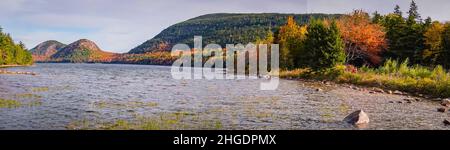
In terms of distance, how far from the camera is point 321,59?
51.7 meters

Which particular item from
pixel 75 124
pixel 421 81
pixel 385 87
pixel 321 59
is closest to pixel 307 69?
pixel 321 59

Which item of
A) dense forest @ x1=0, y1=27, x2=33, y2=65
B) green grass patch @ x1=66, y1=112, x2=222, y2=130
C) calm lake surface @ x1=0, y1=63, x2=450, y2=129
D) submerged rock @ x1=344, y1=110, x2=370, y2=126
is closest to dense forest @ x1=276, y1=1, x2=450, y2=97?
calm lake surface @ x1=0, y1=63, x2=450, y2=129

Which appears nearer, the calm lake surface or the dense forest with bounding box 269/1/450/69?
the calm lake surface

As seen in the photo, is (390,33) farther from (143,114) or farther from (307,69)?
(143,114)

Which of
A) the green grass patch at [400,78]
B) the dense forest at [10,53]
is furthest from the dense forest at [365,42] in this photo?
the dense forest at [10,53]

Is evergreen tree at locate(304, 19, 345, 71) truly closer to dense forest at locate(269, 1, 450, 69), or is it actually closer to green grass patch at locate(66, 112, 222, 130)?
dense forest at locate(269, 1, 450, 69)

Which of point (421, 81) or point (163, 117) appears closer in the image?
point (163, 117)

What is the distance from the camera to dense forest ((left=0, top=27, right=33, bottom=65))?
391 feet

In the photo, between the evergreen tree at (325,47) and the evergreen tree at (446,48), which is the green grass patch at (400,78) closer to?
the evergreen tree at (325,47)

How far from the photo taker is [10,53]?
128000mm

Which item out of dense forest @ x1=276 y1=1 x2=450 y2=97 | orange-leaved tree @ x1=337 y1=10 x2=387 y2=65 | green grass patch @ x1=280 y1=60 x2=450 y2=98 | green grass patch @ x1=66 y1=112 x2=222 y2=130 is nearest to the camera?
green grass patch @ x1=66 y1=112 x2=222 y2=130

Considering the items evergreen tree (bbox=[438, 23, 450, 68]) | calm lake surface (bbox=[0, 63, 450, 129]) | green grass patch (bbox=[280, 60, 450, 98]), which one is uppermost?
evergreen tree (bbox=[438, 23, 450, 68])

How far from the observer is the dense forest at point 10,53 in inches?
4688
